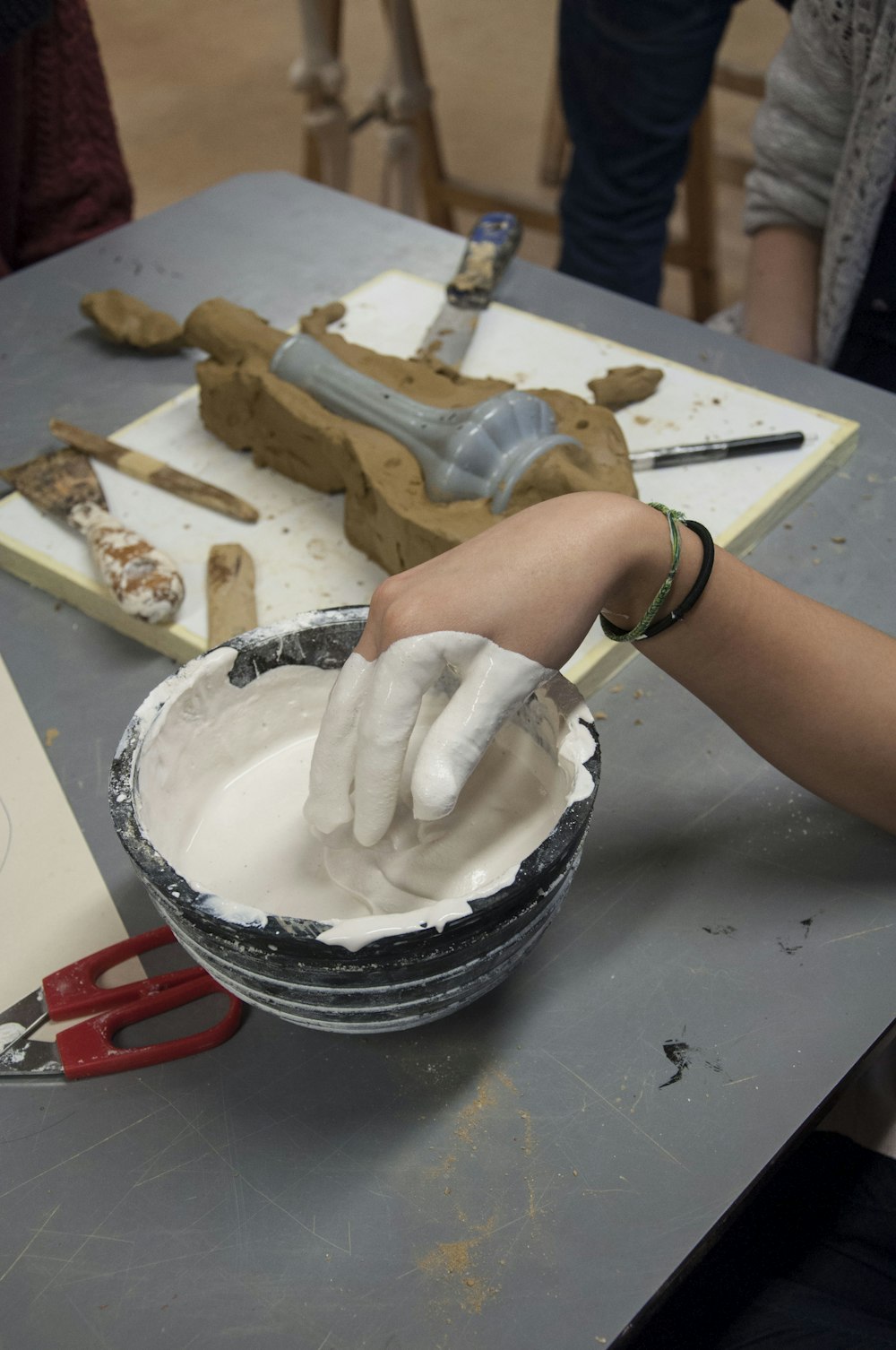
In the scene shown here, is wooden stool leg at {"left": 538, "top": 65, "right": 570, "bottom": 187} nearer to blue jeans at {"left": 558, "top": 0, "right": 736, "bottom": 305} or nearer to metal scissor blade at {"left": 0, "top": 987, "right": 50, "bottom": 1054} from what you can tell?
blue jeans at {"left": 558, "top": 0, "right": 736, "bottom": 305}

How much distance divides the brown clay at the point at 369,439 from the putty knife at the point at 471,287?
0.21 feet

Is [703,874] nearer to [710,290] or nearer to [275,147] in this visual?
[710,290]

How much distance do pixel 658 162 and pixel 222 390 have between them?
3.93ft

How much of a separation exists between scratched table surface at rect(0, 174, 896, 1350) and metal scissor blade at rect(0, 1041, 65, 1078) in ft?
0.07

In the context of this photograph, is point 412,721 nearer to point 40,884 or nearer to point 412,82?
point 40,884

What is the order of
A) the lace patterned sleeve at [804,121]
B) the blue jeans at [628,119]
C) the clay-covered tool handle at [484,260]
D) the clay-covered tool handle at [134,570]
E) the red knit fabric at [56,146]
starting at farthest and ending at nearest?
the blue jeans at [628,119]
the red knit fabric at [56,146]
the clay-covered tool handle at [484,260]
the lace patterned sleeve at [804,121]
the clay-covered tool handle at [134,570]

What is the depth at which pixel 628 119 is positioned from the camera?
2.11 meters

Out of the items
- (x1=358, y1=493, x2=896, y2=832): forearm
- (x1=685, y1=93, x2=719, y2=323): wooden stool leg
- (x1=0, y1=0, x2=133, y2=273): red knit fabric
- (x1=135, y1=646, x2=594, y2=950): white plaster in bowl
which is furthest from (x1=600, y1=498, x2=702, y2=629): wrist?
(x1=685, y1=93, x2=719, y2=323): wooden stool leg

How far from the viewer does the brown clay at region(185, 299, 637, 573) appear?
118 cm

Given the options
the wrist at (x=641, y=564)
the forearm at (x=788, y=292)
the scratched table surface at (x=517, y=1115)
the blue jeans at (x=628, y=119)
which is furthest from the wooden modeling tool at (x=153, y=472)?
the blue jeans at (x=628, y=119)

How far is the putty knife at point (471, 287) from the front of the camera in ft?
4.96

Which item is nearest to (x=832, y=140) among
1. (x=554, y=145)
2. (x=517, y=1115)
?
(x=517, y=1115)

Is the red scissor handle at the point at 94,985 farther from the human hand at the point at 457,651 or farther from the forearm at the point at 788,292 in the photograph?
the forearm at the point at 788,292

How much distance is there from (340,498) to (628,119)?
1178 millimetres
